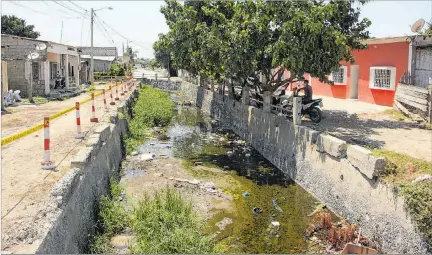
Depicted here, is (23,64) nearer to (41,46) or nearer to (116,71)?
(41,46)

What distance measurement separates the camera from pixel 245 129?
1557 centimetres

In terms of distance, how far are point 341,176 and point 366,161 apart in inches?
43.2

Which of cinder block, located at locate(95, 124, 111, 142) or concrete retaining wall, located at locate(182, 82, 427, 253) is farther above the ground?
cinder block, located at locate(95, 124, 111, 142)

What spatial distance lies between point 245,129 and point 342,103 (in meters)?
5.81

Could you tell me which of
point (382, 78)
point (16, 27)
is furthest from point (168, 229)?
point (16, 27)

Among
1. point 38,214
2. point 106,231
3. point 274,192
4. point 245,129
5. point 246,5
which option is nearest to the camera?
point 38,214

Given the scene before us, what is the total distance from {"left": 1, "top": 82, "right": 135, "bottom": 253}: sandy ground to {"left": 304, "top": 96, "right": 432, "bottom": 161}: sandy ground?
7.18 metres

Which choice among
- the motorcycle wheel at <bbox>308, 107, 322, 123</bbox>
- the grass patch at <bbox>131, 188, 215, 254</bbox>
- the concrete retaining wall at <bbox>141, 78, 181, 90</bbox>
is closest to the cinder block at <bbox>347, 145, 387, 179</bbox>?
the grass patch at <bbox>131, 188, 215, 254</bbox>

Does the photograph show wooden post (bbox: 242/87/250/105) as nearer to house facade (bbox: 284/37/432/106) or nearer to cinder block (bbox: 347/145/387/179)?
house facade (bbox: 284/37/432/106)

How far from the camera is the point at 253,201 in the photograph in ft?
28.9

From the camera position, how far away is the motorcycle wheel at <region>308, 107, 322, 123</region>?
13.2 metres

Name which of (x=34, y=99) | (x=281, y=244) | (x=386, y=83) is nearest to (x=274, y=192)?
(x=281, y=244)

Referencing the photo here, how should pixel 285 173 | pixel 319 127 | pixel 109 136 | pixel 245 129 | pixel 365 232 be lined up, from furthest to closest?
pixel 245 129 < pixel 319 127 < pixel 285 173 < pixel 109 136 < pixel 365 232

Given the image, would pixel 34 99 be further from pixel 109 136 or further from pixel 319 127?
pixel 319 127
